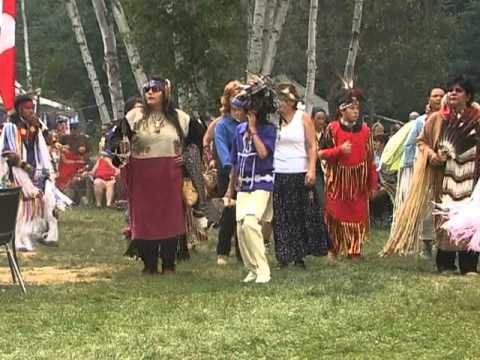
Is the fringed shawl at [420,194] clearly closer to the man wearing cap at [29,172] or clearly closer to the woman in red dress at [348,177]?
the woman in red dress at [348,177]

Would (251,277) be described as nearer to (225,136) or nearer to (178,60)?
(225,136)

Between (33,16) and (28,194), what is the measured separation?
48.7 m

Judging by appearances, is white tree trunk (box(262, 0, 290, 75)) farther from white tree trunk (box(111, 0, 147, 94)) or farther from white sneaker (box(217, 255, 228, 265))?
white sneaker (box(217, 255, 228, 265))

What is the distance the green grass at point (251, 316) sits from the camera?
592 centimetres

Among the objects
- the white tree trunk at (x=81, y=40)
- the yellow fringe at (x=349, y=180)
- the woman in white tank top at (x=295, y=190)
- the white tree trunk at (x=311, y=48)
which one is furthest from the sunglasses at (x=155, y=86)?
the white tree trunk at (x=311, y=48)

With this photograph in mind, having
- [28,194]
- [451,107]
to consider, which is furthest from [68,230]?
[451,107]

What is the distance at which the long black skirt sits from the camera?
9219 millimetres

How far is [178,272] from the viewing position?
9.09 metres

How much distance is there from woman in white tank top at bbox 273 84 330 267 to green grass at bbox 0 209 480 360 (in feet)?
0.74

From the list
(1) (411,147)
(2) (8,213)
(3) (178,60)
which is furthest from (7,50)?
(3) (178,60)

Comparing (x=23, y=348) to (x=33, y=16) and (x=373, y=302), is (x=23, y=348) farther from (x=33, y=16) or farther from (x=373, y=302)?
(x=33, y=16)

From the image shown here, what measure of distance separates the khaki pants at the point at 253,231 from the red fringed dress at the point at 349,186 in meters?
1.51

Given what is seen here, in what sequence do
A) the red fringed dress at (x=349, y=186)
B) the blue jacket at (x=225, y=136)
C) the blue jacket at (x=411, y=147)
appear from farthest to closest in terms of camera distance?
the blue jacket at (x=411, y=147) → the red fringed dress at (x=349, y=186) → the blue jacket at (x=225, y=136)

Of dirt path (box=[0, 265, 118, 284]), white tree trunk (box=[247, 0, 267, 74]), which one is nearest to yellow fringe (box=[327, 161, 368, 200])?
dirt path (box=[0, 265, 118, 284])
